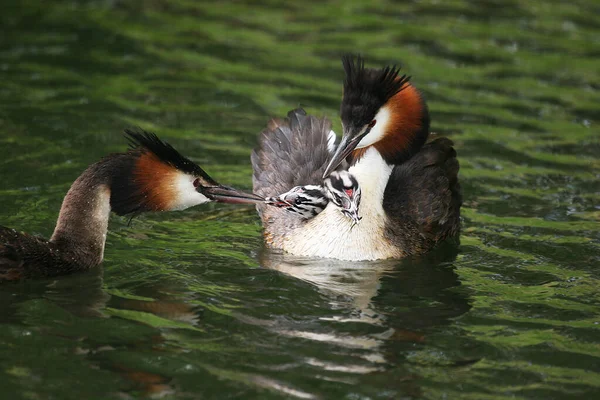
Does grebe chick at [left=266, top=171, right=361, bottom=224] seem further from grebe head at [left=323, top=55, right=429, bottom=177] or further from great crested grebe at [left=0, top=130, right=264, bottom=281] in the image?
great crested grebe at [left=0, top=130, right=264, bottom=281]

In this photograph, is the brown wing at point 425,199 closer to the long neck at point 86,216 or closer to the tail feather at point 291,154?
the tail feather at point 291,154

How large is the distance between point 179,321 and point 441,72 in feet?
23.0

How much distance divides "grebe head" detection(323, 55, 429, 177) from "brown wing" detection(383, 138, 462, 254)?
1.51 feet

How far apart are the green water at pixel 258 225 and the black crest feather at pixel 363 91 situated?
3.79ft

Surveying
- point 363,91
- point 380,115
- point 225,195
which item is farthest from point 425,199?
point 225,195

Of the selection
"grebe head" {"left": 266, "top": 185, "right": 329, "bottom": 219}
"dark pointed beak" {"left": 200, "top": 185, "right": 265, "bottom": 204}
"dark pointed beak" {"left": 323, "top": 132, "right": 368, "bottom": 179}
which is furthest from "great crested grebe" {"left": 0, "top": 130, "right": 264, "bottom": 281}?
"grebe head" {"left": 266, "top": 185, "right": 329, "bottom": 219}

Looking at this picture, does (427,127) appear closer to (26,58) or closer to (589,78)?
(589,78)

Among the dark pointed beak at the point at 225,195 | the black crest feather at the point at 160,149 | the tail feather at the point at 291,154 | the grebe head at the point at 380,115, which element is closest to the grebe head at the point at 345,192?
the grebe head at the point at 380,115

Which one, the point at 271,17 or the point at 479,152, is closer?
the point at 479,152

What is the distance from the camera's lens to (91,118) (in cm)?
1122

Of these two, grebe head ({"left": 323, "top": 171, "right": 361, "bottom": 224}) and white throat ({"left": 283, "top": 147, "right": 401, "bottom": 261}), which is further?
white throat ({"left": 283, "top": 147, "right": 401, "bottom": 261})

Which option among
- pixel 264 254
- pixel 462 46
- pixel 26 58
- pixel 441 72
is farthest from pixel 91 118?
pixel 462 46

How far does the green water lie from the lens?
633 cm

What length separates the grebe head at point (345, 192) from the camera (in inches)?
323
